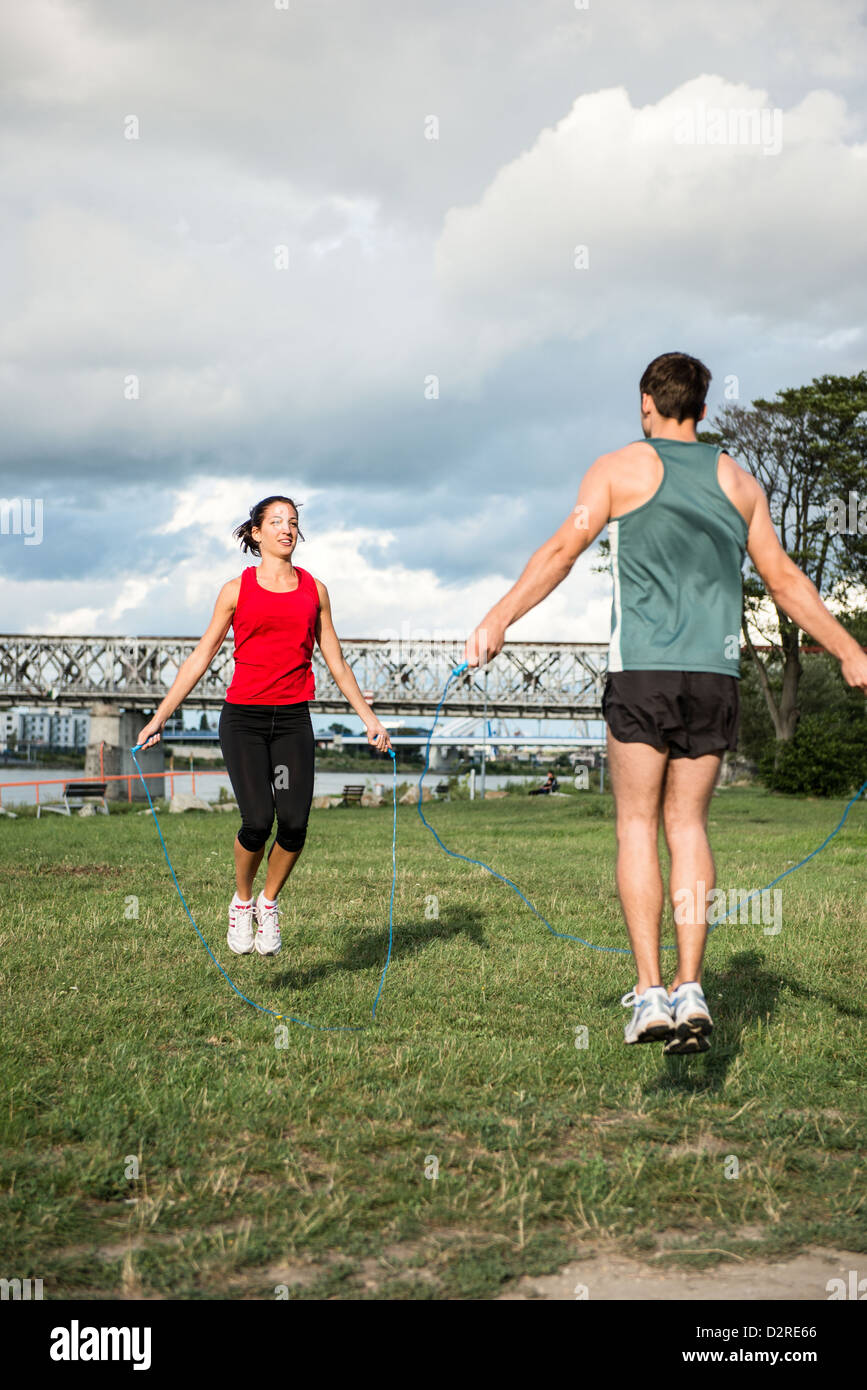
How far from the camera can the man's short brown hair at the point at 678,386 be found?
4062 mm

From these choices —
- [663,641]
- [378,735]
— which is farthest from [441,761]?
[663,641]

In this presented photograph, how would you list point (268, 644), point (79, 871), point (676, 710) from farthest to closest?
point (79, 871) < point (268, 644) < point (676, 710)

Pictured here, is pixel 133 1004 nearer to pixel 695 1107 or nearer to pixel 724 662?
pixel 695 1107

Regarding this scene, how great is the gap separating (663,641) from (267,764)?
2.41 meters

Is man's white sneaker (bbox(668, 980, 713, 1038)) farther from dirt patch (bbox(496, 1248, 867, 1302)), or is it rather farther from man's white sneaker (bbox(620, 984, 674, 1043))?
dirt patch (bbox(496, 1248, 867, 1302))

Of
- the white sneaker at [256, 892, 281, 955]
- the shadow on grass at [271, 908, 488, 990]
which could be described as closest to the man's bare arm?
the white sneaker at [256, 892, 281, 955]

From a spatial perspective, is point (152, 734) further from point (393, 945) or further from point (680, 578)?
point (680, 578)

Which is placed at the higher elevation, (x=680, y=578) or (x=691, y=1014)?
(x=680, y=578)

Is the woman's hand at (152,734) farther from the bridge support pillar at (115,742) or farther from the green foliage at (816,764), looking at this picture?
the bridge support pillar at (115,742)

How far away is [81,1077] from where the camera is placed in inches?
156

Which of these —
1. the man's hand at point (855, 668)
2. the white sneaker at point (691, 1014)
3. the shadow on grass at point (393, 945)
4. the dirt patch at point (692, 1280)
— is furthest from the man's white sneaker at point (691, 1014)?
the shadow on grass at point (393, 945)

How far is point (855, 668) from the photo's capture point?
4.11 metres

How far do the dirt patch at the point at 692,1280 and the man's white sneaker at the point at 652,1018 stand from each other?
94cm
